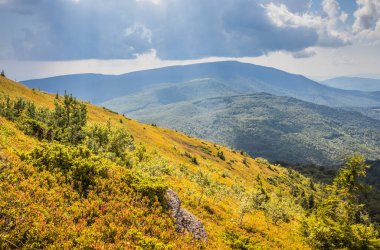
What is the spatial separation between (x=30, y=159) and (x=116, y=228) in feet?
20.5

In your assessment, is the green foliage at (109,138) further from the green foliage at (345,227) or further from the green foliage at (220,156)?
the green foliage at (220,156)

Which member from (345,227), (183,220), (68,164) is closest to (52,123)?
(68,164)

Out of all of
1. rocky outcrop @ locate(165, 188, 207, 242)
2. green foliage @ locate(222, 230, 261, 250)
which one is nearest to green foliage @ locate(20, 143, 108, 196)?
rocky outcrop @ locate(165, 188, 207, 242)

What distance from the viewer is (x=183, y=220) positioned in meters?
16.6

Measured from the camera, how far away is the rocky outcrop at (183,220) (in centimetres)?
1614

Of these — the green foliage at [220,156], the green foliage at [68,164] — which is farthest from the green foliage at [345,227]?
the green foliage at [220,156]

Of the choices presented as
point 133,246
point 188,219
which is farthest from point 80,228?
point 188,219

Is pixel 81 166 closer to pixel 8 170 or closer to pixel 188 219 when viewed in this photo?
pixel 8 170

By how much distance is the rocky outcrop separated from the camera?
1614cm

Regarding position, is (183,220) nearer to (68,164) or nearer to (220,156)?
(68,164)

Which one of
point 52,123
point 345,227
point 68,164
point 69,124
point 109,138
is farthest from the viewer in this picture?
point 69,124

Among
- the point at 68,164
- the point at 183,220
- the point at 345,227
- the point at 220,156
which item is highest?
the point at 68,164

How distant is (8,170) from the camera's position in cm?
1339

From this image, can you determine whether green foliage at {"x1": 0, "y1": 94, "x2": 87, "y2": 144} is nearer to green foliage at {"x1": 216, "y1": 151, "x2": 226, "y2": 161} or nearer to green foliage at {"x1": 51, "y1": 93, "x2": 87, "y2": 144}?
green foliage at {"x1": 51, "y1": 93, "x2": 87, "y2": 144}
